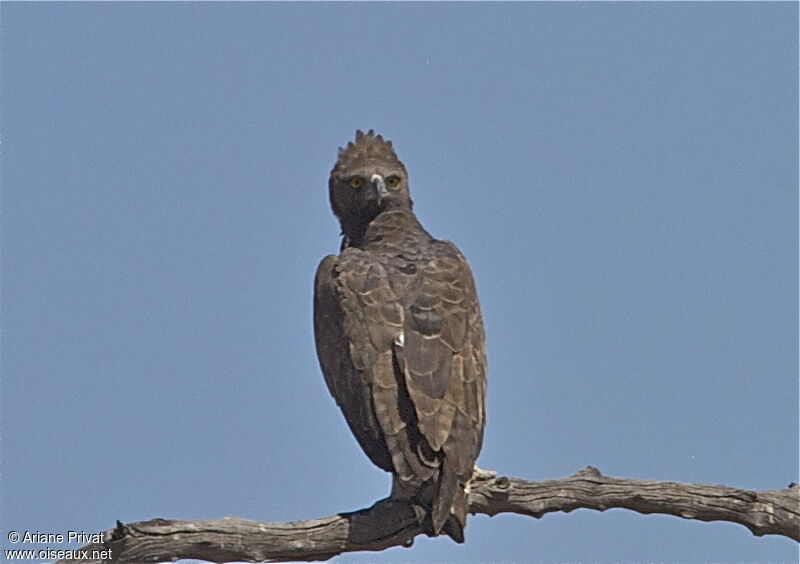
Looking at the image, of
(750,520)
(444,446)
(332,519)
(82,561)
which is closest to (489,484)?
(444,446)

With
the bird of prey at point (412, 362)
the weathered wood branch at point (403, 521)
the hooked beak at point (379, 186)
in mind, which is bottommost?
the weathered wood branch at point (403, 521)

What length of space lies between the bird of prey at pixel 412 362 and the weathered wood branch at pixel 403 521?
23cm

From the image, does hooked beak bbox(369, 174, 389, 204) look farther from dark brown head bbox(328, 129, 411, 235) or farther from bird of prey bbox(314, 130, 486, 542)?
bird of prey bbox(314, 130, 486, 542)

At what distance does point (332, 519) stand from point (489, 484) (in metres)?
1.06

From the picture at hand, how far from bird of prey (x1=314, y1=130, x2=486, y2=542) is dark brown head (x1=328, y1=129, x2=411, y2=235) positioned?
2.93ft

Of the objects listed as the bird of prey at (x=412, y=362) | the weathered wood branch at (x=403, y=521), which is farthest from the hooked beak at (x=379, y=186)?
the weathered wood branch at (x=403, y=521)

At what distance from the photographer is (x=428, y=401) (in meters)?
10.2

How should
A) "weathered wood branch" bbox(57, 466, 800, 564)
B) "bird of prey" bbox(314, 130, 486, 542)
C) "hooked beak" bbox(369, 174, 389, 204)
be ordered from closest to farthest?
1. "weathered wood branch" bbox(57, 466, 800, 564)
2. "bird of prey" bbox(314, 130, 486, 542)
3. "hooked beak" bbox(369, 174, 389, 204)

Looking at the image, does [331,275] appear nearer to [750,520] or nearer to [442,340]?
[442,340]

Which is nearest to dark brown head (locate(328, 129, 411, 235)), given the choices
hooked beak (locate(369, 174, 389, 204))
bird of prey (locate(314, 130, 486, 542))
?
hooked beak (locate(369, 174, 389, 204))

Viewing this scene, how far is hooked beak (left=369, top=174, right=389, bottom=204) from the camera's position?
13008 mm

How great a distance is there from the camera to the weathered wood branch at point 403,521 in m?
9.54

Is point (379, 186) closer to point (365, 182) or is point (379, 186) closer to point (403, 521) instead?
point (365, 182)

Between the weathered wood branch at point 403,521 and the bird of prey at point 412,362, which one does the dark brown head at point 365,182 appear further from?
the weathered wood branch at point 403,521
